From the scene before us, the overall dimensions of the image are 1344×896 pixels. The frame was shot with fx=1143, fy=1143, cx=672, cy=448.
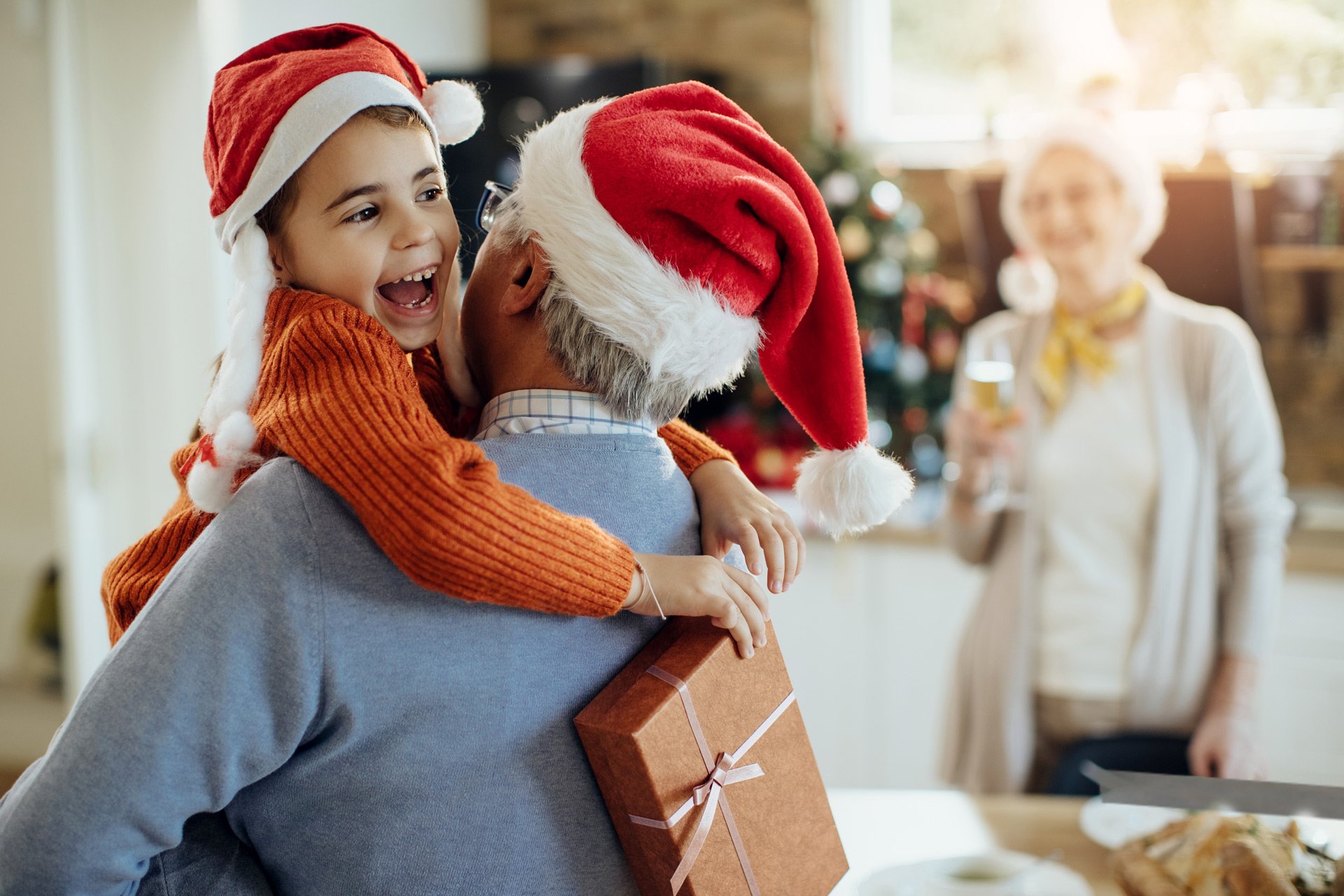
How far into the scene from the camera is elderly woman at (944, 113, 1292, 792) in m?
2.20

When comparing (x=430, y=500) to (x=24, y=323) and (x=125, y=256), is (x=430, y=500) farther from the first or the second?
(x=24, y=323)

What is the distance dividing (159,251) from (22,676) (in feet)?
3.71

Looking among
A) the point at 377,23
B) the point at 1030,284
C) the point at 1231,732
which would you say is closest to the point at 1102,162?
the point at 1030,284

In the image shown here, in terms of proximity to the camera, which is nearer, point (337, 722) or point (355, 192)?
point (337, 722)

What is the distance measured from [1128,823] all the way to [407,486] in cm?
95

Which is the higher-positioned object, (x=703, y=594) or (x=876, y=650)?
(x=703, y=594)

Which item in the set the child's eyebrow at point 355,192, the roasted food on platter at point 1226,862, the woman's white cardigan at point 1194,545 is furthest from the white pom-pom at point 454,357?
the woman's white cardigan at point 1194,545

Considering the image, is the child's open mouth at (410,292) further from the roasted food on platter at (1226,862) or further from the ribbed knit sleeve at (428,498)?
the roasted food on platter at (1226,862)

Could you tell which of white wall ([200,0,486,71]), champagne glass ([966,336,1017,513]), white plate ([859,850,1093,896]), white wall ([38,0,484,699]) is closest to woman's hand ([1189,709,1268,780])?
champagne glass ([966,336,1017,513])

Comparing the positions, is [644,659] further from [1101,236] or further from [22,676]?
[22,676]

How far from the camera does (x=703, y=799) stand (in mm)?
845

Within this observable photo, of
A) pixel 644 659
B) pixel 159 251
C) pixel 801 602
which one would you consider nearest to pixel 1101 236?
A: pixel 801 602

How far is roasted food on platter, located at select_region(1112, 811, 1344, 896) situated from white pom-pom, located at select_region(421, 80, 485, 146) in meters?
0.95

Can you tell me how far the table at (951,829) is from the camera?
1243 mm
